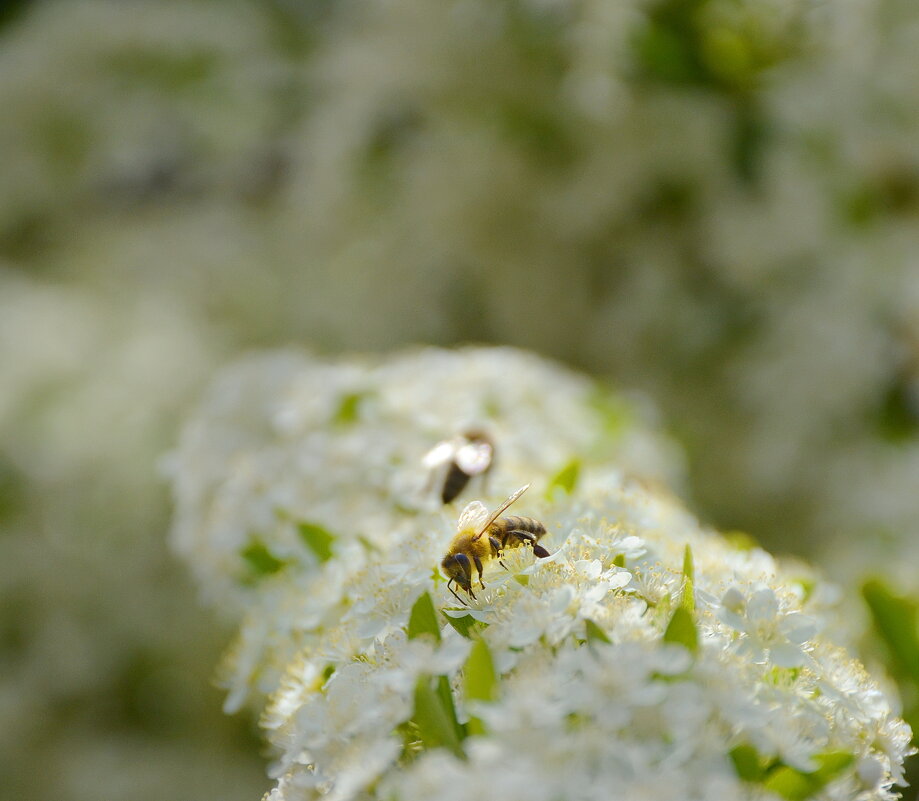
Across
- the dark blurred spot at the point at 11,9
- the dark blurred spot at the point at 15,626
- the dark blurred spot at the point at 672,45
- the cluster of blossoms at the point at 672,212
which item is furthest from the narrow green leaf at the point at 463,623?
the dark blurred spot at the point at 11,9

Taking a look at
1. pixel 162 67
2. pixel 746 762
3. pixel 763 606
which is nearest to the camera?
pixel 746 762

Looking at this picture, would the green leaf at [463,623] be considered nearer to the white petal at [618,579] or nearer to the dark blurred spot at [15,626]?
the white petal at [618,579]

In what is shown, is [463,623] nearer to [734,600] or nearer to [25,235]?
[734,600]

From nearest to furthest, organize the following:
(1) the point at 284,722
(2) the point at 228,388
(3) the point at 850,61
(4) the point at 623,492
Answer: (1) the point at 284,722 → (4) the point at 623,492 → (2) the point at 228,388 → (3) the point at 850,61

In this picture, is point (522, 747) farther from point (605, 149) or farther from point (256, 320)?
point (256, 320)

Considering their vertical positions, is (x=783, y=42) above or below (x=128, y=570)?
above

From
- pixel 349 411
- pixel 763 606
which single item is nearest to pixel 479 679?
pixel 763 606

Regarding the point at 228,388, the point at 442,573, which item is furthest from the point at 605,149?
the point at 442,573
